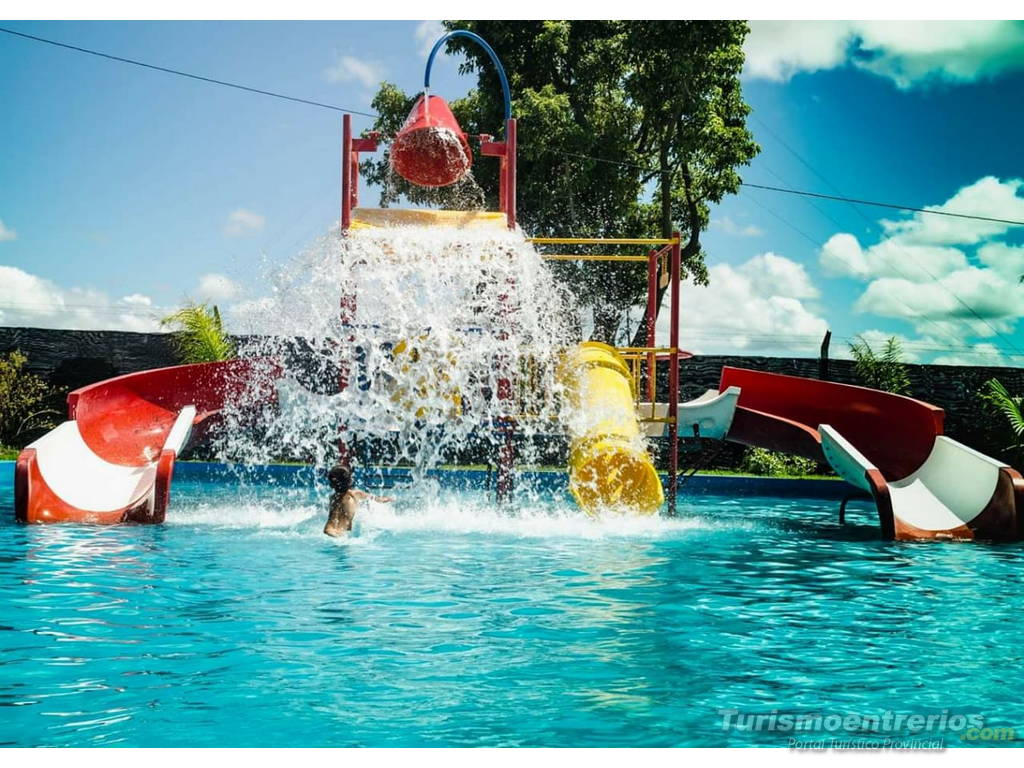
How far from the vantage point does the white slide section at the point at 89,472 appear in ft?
27.2

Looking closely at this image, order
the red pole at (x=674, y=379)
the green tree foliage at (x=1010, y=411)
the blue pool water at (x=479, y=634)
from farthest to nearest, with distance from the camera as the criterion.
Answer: the green tree foliage at (x=1010, y=411) < the red pole at (x=674, y=379) < the blue pool water at (x=479, y=634)

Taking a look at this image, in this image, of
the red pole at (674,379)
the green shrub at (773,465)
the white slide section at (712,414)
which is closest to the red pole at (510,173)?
the red pole at (674,379)

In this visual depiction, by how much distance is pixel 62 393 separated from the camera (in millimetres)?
16109

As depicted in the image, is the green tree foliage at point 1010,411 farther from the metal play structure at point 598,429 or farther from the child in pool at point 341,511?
the child in pool at point 341,511

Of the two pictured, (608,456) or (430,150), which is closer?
Result: (608,456)

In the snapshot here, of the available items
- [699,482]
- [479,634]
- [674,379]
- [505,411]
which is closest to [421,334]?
[505,411]

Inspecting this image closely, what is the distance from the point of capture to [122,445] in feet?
31.1

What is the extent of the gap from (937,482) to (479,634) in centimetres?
647

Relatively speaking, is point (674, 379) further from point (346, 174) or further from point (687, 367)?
point (687, 367)

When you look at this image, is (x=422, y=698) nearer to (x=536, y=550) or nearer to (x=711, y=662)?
(x=711, y=662)

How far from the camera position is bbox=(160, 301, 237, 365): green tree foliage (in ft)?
52.9

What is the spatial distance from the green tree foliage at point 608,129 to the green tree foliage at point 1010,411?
597 cm

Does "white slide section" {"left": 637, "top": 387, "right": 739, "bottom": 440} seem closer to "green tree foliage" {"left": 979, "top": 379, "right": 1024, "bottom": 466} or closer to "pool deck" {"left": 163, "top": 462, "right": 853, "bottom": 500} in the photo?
"pool deck" {"left": 163, "top": 462, "right": 853, "bottom": 500}

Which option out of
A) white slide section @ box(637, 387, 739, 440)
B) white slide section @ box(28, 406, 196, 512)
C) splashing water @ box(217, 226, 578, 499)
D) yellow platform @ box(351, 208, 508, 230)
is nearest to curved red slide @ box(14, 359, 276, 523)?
white slide section @ box(28, 406, 196, 512)
